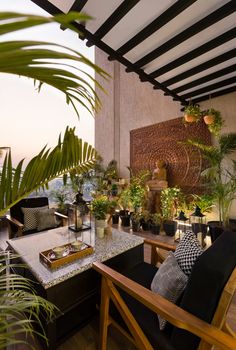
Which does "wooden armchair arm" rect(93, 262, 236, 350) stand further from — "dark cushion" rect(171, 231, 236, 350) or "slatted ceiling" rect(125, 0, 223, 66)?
"slatted ceiling" rect(125, 0, 223, 66)

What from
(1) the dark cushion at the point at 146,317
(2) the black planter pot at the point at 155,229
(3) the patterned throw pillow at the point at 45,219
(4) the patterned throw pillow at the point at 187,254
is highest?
(4) the patterned throw pillow at the point at 187,254

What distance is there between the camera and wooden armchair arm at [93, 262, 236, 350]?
2.62ft

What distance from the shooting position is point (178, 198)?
4.18 m

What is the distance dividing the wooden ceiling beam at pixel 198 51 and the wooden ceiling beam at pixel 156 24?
0.61 m

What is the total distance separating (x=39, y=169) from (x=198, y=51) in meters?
2.88

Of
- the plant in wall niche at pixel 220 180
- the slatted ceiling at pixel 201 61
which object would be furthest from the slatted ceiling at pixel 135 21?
the plant in wall niche at pixel 220 180

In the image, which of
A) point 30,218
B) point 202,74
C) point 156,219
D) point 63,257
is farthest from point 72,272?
point 202,74

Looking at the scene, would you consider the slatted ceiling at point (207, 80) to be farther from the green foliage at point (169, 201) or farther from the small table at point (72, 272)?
Result: the small table at point (72, 272)

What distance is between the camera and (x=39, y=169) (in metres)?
0.86

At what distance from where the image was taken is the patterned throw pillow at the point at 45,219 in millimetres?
3041

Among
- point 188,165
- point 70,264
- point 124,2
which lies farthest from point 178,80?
point 70,264

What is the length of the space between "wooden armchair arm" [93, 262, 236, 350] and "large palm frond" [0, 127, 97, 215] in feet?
2.52

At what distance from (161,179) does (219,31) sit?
10.1 ft

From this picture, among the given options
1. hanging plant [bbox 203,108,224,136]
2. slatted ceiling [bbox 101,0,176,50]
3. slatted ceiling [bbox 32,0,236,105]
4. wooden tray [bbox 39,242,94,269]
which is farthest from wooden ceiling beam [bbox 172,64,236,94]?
wooden tray [bbox 39,242,94,269]
